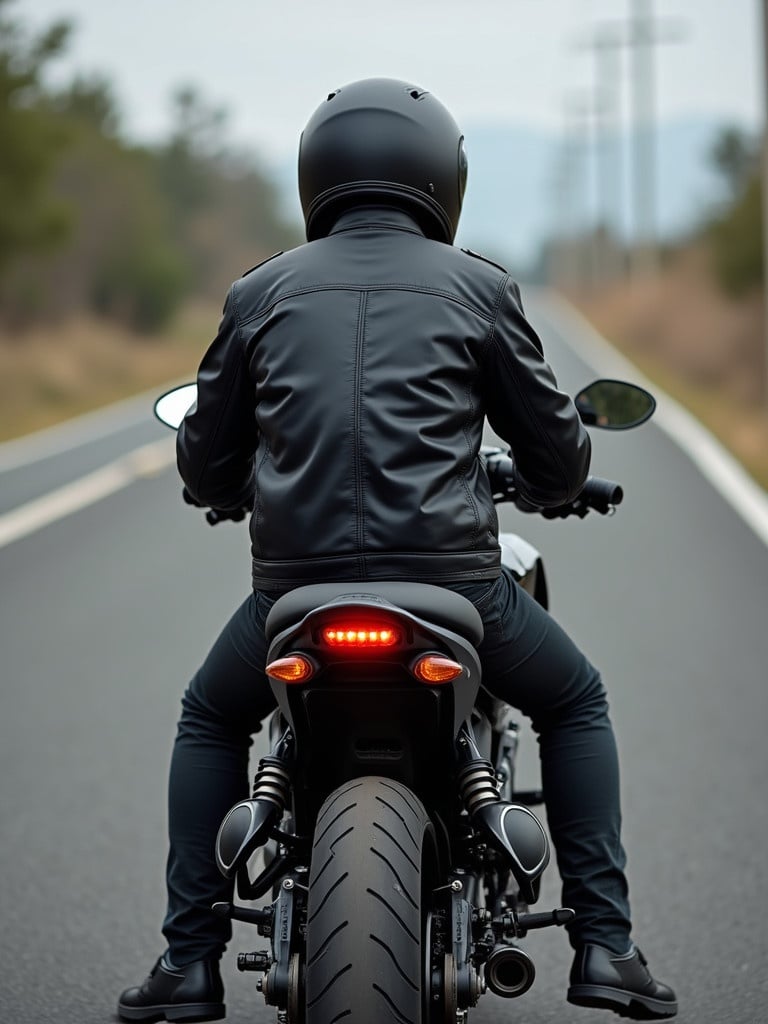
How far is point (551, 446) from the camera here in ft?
10.8

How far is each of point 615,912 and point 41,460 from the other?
1496 cm

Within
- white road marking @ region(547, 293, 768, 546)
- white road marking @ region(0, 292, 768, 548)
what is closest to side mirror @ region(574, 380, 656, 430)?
white road marking @ region(547, 293, 768, 546)

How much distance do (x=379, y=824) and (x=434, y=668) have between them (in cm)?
28

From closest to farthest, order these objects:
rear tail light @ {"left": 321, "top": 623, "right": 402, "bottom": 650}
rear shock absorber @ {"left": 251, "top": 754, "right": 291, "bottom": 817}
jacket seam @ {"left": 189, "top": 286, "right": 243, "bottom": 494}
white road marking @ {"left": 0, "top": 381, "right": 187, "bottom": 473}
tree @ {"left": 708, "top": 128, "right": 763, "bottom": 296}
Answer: rear tail light @ {"left": 321, "top": 623, "right": 402, "bottom": 650} < rear shock absorber @ {"left": 251, "top": 754, "right": 291, "bottom": 817} < jacket seam @ {"left": 189, "top": 286, "right": 243, "bottom": 494} < white road marking @ {"left": 0, "top": 381, "right": 187, "bottom": 473} < tree @ {"left": 708, "top": 128, "right": 763, "bottom": 296}

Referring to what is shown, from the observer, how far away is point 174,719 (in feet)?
22.1

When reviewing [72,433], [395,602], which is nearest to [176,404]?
[395,602]

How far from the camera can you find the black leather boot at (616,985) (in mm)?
3371

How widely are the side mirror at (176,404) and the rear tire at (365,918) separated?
1096mm

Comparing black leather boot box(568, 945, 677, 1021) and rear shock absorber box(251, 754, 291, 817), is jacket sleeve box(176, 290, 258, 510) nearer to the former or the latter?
rear shock absorber box(251, 754, 291, 817)

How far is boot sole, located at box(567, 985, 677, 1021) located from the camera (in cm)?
336

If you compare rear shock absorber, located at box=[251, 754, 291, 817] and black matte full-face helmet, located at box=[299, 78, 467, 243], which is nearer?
rear shock absorber, located at box=[251, 754, 291, 817]

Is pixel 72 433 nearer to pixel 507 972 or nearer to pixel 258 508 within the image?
pixel 258 508

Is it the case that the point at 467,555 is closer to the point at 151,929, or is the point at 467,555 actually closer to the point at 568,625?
the point at 151,929

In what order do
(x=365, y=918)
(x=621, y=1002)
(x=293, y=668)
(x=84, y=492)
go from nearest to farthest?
(x=365, y=918), (x=293, y=668), (x=621, y=1002), (x=84, y=492)
